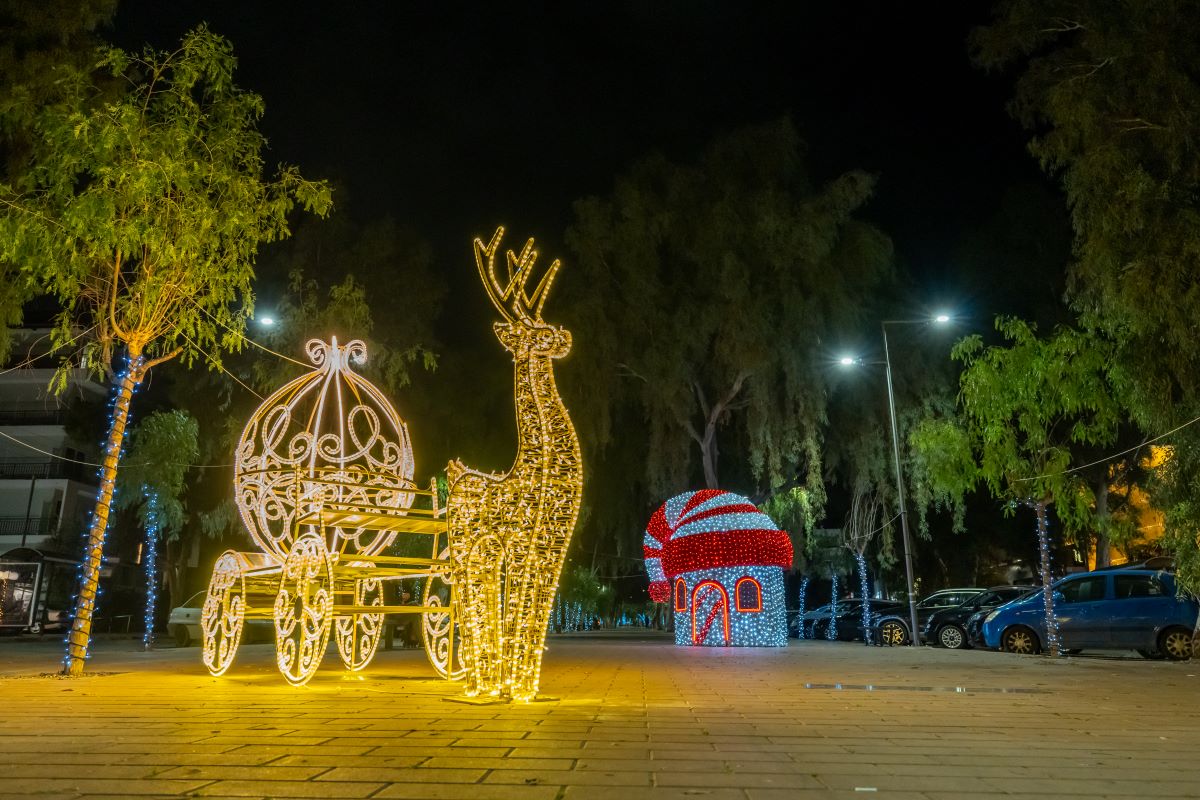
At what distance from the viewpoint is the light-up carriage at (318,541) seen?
7680mm

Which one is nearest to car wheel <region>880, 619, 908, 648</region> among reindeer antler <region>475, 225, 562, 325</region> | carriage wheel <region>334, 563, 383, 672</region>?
carriage wheel <region>334, 563, 383, 672</region>

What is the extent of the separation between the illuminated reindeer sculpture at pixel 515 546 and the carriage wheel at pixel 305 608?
164cm

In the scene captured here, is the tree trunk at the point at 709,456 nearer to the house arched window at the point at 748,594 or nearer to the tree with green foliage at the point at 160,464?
Answer: the house arched window at the point at 748,594

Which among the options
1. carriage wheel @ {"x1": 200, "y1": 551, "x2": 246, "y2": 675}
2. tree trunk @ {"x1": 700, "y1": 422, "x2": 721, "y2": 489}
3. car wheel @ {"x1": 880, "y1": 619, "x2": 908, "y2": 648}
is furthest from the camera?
tree trunk @ {"x1": 700, "y1": 422, "x2": 721, "y2": 489}

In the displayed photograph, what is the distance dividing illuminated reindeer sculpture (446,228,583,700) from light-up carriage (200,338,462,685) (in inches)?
24.2

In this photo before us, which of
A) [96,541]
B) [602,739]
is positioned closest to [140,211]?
[96,541]

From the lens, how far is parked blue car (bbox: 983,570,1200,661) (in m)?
13.9

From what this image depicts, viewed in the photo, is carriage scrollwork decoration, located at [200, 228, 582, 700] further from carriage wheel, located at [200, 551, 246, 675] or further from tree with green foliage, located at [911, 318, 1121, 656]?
tree with green foliage, located at [911, 318, 1121, 656]

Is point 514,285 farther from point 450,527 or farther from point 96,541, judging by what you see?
point 96,541

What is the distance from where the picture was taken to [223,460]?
2241 cm

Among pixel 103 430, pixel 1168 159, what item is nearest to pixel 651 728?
pixel 1168 159

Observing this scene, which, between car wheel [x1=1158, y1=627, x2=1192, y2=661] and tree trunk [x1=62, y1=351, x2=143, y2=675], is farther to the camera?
car wheel [x1=1158, y1=627, x2=1192, y2=661]

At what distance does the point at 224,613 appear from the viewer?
8945 millimetres

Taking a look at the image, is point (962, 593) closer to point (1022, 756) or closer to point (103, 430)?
point (1022, 756)
